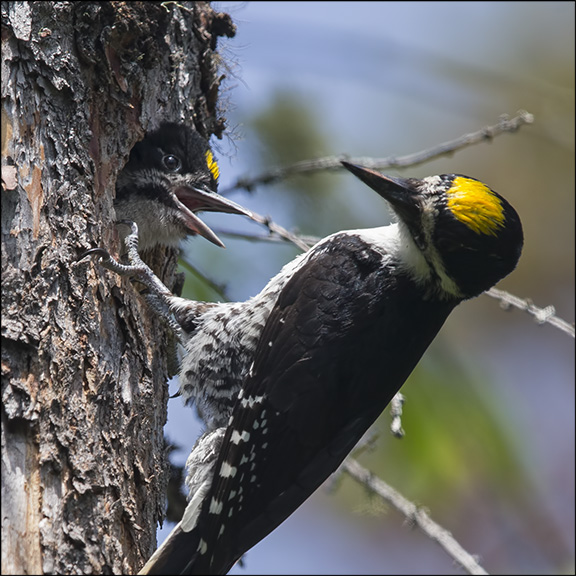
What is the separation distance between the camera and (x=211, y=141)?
155 inches

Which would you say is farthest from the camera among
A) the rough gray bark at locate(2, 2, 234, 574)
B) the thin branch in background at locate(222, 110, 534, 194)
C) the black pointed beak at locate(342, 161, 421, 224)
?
the thin branch in background at locate(222, 110, 534, 194)

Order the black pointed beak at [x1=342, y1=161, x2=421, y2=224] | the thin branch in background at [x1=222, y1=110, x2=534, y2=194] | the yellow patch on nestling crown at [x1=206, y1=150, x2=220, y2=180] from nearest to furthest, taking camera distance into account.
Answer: the black pointed beak at [x1=342, y1=161, x2=421, y2=224], the thin branch in background at [x1=222, y1=110, x2=534, y2=194], the yellow patch on nestling crown at [x1=206, y1=150, x2=220, y2=180]

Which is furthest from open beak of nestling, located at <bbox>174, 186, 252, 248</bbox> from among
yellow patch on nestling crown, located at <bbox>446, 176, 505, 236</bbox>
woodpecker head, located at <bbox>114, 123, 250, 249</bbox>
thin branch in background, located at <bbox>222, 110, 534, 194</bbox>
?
yellow patch on nestling crown, located at <bbox>446, 176, 505, 236</bbox>

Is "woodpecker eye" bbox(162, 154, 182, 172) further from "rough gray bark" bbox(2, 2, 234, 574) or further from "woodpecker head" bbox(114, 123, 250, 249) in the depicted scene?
"rough gray bark" bbox(2, 2, 234, 574)

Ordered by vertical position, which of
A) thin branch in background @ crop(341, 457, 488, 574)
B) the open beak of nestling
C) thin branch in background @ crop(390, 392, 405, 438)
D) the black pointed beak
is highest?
the black pointed beak

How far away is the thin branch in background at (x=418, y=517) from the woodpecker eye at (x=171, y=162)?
64.0 inches

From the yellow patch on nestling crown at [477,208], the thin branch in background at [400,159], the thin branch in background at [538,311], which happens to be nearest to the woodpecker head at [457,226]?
the yellow patch on nestling crown at [477,208]

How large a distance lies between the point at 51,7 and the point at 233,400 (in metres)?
1.68

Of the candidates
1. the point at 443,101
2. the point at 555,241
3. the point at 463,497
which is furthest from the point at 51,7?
the point at 555,241

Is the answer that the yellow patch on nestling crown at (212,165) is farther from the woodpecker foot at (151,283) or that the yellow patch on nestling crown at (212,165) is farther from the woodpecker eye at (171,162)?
the woodpecker foot at (151,283)

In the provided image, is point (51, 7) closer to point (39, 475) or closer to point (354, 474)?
point (39, 475)

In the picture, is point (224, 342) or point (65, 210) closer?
point (65, 210)

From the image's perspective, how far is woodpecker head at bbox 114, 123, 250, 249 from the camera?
332cm

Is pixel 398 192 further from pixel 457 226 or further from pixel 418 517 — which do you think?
pixel 418 517
